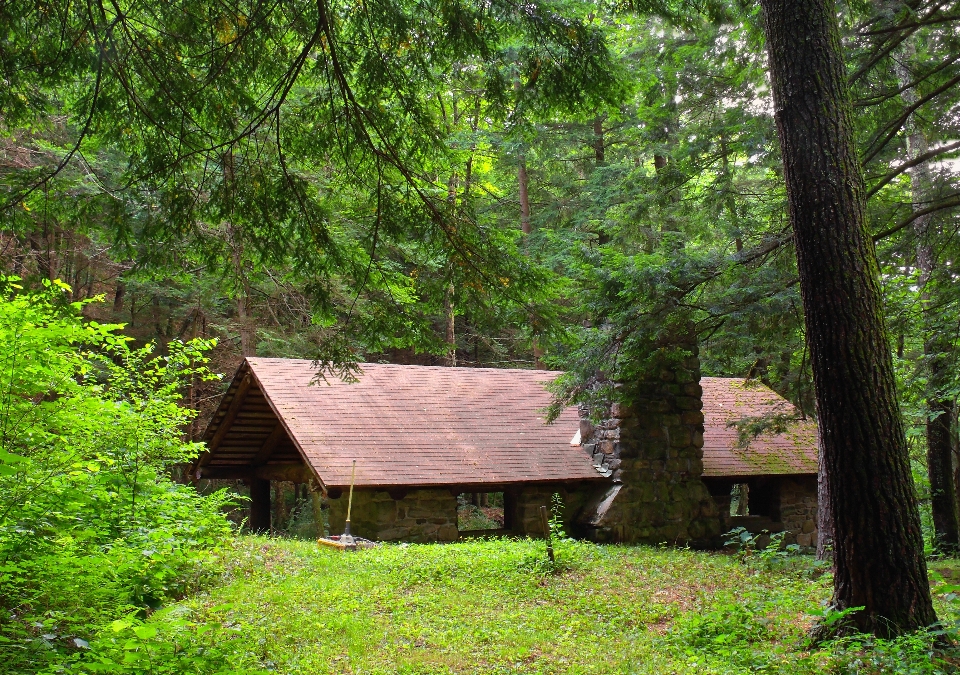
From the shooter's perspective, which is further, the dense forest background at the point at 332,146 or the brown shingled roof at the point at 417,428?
the brown shingled roof at the point at 417,428

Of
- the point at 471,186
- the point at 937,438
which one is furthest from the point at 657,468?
the point at 471,186

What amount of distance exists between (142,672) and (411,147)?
3.85 metres

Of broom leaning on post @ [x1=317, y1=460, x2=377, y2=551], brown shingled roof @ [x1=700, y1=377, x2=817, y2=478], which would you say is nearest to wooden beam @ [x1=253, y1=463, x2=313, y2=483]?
broom leaning on post @ [x1=317, y1=460, x2=377, y2=551]

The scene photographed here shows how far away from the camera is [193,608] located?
5.71m

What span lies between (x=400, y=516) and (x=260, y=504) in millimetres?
4203

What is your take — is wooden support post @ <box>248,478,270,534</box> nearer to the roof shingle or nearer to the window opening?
the roof shingle

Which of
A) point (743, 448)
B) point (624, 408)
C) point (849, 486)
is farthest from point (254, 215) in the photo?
point (743, 448)

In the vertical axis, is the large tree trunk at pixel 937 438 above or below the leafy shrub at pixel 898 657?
above

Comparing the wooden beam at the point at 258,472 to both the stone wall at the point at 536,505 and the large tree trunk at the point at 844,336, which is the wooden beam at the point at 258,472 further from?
the large tree trunk at the point at 844,336

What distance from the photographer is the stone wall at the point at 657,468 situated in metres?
12.1

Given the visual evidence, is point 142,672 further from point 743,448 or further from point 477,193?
Answer: point 743,448

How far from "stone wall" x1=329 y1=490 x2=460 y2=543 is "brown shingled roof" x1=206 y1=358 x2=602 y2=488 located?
517mm

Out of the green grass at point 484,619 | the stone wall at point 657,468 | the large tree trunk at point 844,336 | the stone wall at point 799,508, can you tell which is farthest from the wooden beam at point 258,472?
the large tree trunk at point 844,336

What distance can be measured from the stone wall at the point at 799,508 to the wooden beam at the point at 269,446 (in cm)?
980
